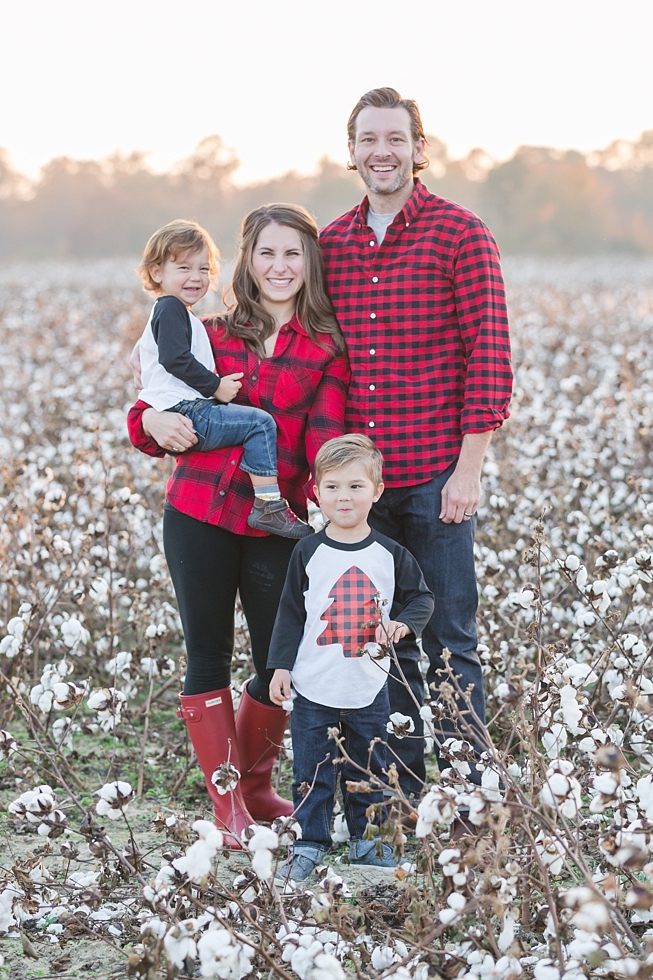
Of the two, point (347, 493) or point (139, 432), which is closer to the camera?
point (347, 493)

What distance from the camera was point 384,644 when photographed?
2.88 m

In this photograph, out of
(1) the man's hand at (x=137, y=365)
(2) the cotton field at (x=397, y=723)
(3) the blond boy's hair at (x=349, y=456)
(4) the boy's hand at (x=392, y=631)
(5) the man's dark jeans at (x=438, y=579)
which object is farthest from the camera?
(1) the man's hand at (x=137, y=365)

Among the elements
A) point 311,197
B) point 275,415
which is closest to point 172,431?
point 275,415

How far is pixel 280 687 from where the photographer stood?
120 inches

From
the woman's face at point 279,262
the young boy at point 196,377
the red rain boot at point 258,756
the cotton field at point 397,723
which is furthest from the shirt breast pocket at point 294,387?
the red rain boot at point 258,756

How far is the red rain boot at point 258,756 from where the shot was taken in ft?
11.7

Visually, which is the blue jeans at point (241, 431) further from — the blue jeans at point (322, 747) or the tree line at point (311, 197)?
the tree line at point (311, 197)

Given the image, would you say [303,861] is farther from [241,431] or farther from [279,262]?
[279,262]

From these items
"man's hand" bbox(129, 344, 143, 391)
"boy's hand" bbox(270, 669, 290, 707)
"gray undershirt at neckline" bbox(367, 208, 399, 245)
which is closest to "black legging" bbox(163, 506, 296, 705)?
"boy's hand" bbox(270, 669, 290, 707)

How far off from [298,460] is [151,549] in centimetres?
272

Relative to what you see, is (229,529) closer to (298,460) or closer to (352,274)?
(298,460)

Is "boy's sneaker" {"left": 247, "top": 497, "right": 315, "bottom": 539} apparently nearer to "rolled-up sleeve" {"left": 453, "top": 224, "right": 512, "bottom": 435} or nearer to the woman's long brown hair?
the woman's long brown hair

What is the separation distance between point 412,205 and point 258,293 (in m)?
0.58

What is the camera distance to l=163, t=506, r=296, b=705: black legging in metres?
3.31
